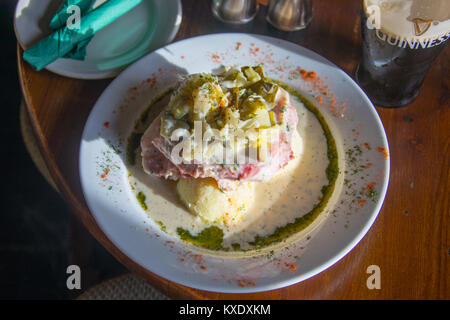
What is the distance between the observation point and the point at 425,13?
41.5 inches

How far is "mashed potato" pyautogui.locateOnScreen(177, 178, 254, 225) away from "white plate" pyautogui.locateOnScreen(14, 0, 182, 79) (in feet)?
1.39

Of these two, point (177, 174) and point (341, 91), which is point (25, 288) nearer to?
point (177, 174)

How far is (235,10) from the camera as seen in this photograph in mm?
1313

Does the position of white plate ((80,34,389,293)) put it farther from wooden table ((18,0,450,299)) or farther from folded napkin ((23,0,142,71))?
folded napkin ((23,0,142,71))

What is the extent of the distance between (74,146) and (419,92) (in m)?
1.00

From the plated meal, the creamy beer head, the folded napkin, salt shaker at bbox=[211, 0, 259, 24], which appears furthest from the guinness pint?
the folded napkin

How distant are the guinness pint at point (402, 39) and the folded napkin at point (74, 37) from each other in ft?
2.37

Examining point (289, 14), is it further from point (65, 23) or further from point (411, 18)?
point (65, 23)

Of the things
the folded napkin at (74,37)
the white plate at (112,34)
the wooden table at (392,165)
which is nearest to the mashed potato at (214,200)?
the wooden table at (392,165)

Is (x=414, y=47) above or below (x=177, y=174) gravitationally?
above

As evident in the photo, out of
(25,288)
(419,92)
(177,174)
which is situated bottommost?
(25,288)

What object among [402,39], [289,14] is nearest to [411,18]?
[402,39]
